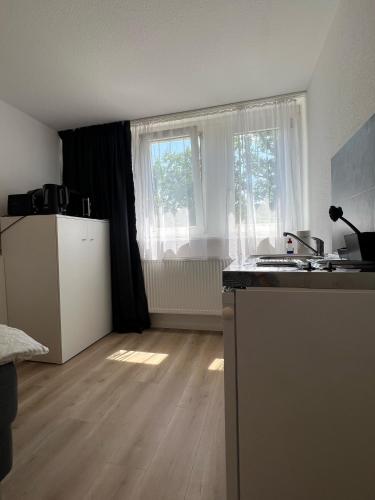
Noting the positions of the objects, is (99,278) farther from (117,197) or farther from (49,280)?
(117,197)

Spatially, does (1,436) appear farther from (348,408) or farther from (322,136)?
(322,136)

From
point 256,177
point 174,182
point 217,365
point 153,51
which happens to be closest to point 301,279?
point 217,365

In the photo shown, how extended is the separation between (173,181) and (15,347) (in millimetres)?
2186

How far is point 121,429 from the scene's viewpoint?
150cm

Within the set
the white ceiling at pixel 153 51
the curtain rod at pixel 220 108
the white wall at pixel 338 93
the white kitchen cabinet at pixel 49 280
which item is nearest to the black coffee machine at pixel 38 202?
the white kitchen cabinet at pixel 49 280

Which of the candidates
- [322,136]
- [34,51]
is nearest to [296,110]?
[322,136]

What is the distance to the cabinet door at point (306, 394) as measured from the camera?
78cm

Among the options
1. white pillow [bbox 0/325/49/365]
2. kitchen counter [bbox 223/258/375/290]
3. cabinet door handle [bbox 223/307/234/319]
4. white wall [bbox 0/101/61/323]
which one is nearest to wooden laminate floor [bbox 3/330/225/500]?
white pillow [bbox 0/325/49/365]

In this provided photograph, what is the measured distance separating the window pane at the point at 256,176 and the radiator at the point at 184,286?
55cm

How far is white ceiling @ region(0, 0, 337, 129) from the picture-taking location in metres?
1.58

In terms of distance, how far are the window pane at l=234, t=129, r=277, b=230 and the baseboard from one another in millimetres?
1078

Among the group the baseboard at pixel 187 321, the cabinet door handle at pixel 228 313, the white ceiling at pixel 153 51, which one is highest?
the white ceiling at pixel 153 51

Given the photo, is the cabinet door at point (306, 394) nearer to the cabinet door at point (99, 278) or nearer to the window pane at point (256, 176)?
the window pane at point (256, 176)

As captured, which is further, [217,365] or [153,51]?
[217,365]
